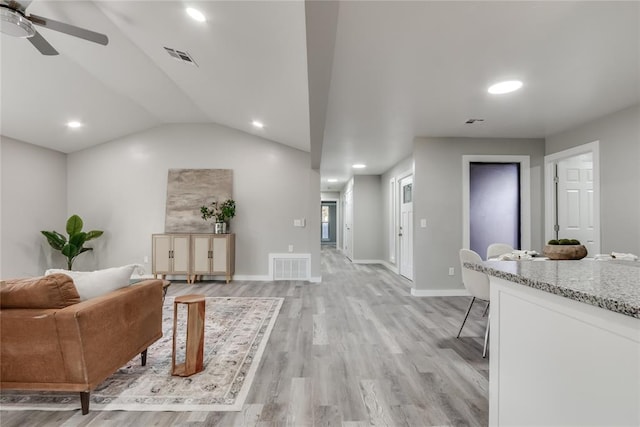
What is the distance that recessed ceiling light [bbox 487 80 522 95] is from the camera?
2613 millimetres

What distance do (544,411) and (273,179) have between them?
515cm

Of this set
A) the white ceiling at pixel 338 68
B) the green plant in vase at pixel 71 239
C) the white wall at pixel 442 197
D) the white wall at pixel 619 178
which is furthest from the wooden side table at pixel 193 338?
the green plant in vase at pixel 71 239

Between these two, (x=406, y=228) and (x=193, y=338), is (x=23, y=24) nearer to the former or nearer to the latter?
(x=193, y=338)

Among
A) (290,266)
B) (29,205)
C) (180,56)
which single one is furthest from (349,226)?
(29,205)

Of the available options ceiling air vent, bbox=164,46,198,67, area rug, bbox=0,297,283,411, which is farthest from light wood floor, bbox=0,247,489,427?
ceiling air vent, bbox=164,46,198,67

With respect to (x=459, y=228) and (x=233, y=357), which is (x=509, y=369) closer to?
(x=233, y=357)

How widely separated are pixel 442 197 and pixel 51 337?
4313mm

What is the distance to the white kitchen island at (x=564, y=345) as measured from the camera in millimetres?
758

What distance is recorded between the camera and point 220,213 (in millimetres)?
5598

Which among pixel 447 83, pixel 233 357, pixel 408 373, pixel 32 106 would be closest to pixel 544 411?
pixel 408 373

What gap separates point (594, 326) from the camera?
2.75 feet

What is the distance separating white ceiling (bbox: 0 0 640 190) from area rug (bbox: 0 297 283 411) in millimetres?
2041

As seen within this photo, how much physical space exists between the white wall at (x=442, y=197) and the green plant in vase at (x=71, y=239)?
544 cm

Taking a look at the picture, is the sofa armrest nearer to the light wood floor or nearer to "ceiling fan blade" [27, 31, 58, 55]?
the light wood floor
